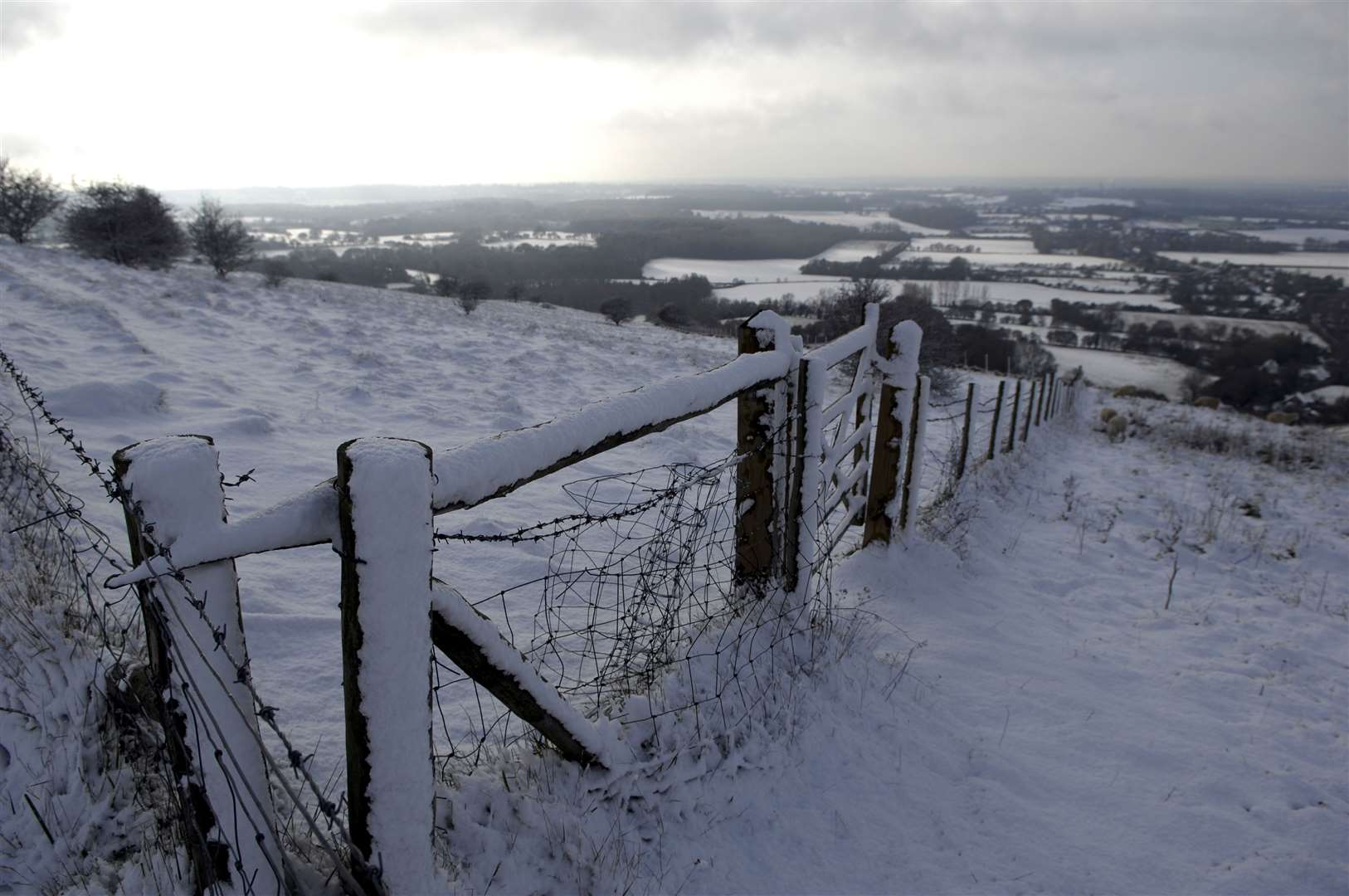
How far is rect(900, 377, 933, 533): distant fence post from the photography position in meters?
4.77

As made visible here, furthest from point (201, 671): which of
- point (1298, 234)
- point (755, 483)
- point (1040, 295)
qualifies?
point (1298, 234)

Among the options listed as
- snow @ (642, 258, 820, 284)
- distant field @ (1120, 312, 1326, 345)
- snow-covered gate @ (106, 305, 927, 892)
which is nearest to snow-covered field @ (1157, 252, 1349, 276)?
distant field @ (1120, 312, 1326, 345)

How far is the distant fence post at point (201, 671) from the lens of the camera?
1277 millimetres

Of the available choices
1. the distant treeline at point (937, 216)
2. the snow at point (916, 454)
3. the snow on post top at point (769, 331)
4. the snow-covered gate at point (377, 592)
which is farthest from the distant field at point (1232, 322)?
the snow-covered gate at point (377, 592)

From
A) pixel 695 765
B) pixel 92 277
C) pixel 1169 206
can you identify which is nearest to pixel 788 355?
pixel 695 765

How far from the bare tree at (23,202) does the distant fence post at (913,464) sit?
3194cm

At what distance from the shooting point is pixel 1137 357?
41.2m

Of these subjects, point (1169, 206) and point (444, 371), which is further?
point (1169, 206)

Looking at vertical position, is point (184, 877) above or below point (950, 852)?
above

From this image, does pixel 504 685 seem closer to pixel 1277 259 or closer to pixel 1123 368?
pixel 1123 368

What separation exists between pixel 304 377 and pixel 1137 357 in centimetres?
4594

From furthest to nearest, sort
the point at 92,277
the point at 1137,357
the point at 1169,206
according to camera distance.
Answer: the point at 1169,206 < the point at 1137,357 < the point at 92,277

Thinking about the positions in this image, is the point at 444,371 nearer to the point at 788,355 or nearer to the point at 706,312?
the point at 788,355

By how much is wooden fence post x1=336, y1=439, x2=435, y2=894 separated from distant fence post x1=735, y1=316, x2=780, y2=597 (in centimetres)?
181
